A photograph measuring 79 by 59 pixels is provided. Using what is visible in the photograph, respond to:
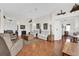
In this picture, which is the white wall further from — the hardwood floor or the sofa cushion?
the sofa cushion

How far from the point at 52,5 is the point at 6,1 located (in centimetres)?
77

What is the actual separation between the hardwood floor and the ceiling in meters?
0.47

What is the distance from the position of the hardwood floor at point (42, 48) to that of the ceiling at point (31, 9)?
466 millimetres

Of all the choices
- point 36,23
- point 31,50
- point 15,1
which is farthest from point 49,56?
point 15,1

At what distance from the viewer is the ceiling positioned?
1902 millimetres

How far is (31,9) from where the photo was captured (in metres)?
1.94

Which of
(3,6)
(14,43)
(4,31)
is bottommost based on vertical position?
(14,43)

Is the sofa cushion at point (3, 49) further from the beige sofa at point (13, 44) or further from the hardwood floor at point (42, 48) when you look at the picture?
the hardwood floor at point (42, 48)

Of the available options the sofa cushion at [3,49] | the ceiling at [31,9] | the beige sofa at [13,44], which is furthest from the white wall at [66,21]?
the sofa cushion at [3,49]

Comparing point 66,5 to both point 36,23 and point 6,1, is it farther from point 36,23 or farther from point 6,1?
point 6,1

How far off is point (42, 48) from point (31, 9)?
0.68 metres

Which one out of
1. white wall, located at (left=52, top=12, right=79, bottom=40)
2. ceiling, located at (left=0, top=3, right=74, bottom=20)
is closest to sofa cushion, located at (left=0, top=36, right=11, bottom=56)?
ceiling, located at (left=0, top=3, right=74, bottom=20)

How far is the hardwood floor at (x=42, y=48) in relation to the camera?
193cm

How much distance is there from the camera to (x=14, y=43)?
196 cm
